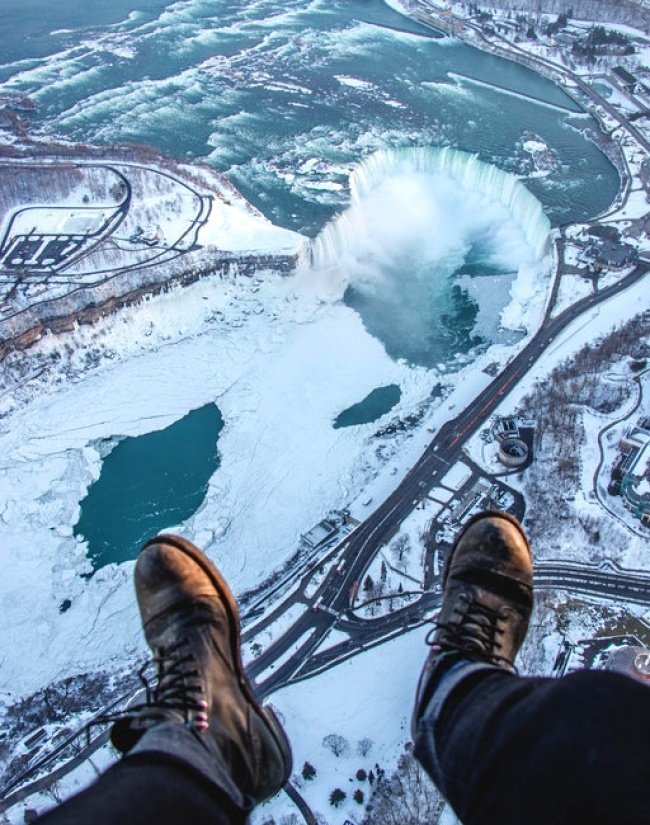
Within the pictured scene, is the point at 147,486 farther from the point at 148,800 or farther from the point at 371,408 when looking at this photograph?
the point at 148,800

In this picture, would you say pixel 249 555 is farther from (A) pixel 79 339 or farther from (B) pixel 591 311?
(B) pixel 591 311

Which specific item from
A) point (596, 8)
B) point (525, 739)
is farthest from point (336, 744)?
point (596, 8)

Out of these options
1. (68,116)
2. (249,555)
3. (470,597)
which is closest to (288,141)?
(68,116)

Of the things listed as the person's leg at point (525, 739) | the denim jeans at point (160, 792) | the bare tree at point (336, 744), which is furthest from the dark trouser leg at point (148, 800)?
the bare tree at point (336, 744)

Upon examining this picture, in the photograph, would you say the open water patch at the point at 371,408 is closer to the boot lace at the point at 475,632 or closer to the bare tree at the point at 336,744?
the bare tree at the point at 336,744

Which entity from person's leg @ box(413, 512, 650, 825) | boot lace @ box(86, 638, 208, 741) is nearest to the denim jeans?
boot lace @ box(86, 638, 208, 741)

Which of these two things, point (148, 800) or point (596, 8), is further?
point (596, 8)

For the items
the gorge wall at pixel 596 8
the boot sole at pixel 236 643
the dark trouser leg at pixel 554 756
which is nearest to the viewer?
the dark trouser leg at pixel 554 756
